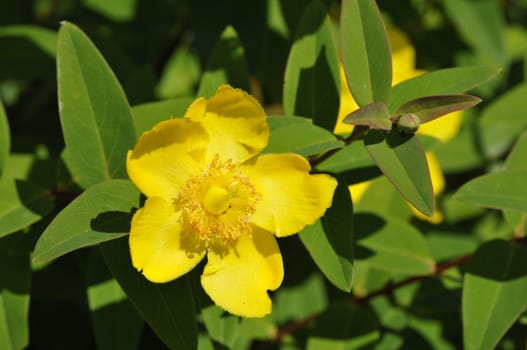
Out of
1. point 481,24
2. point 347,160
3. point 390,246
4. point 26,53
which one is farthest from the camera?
point 481,24

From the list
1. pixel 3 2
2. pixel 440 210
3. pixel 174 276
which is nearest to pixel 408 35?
pixel 440 210

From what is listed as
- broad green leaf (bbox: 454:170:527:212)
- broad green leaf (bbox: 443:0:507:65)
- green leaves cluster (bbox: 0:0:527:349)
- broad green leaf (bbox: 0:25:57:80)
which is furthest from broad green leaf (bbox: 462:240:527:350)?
broad green leaf (bbox: 0:25:57:80)

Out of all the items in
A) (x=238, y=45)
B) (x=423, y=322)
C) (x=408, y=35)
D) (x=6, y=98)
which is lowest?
(x=423, y=322)

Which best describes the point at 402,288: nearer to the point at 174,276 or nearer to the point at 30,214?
the point at 174,276

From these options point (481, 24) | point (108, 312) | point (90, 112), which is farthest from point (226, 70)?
point (481, 24)

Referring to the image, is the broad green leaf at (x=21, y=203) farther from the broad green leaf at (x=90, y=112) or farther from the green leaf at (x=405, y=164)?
the green leaf at (x=405, y=164)

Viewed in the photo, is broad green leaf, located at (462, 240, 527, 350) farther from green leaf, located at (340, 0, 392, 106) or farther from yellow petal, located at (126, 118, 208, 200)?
yellow petal, located at (126, 118, 208, 200)

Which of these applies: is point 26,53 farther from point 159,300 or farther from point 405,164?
point 405,164
